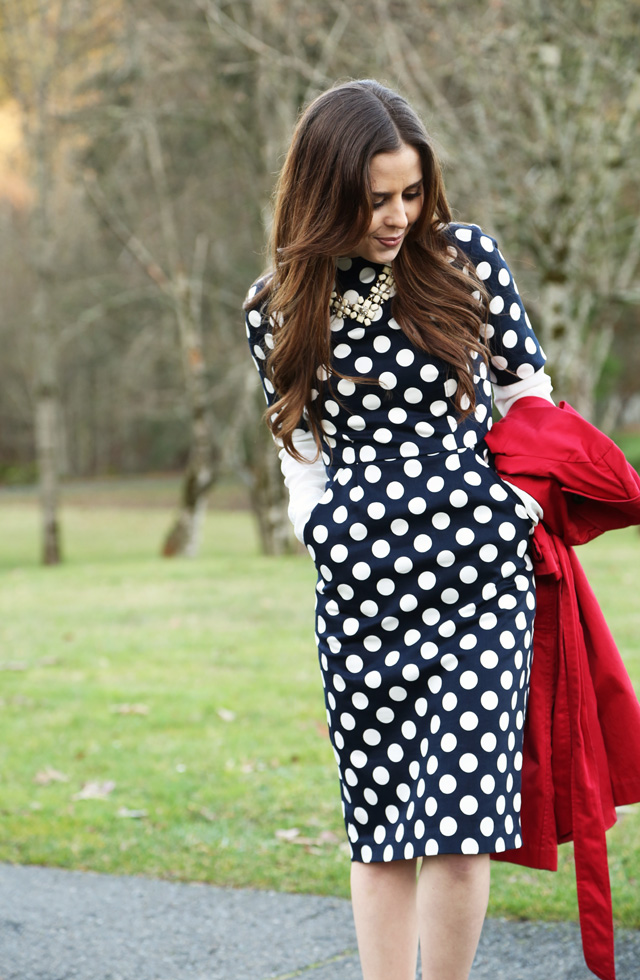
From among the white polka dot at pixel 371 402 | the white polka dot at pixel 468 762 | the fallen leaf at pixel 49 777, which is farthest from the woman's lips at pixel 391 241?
the fallen leaf at pixel 49 777

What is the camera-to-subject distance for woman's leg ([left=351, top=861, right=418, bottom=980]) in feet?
7.98

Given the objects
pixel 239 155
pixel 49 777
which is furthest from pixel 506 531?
pixel 239 155

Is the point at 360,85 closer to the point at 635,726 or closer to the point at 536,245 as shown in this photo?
the point at 635,726

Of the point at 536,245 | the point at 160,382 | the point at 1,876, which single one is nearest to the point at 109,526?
the point at 160,382

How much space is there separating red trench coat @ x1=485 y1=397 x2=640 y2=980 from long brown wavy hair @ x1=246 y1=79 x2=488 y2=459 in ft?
0.72

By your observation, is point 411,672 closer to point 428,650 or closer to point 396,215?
point 428,650

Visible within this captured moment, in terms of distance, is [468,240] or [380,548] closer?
[380,548]

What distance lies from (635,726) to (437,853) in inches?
22.4

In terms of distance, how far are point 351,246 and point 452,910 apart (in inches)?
55.3

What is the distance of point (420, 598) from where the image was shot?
236 cm

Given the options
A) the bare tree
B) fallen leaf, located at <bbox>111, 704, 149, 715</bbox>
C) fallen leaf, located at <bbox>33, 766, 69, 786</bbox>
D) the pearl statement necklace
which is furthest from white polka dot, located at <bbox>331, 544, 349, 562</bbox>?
the bare tree

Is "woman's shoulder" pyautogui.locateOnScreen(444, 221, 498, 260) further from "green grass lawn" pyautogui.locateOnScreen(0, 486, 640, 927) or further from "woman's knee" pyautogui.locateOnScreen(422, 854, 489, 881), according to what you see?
"green grass lawn" pyautogui.locateOnScreen(0, 486, 640, 927)

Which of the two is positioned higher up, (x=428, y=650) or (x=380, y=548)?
(x=380, y=548)

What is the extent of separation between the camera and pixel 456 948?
2.31m
